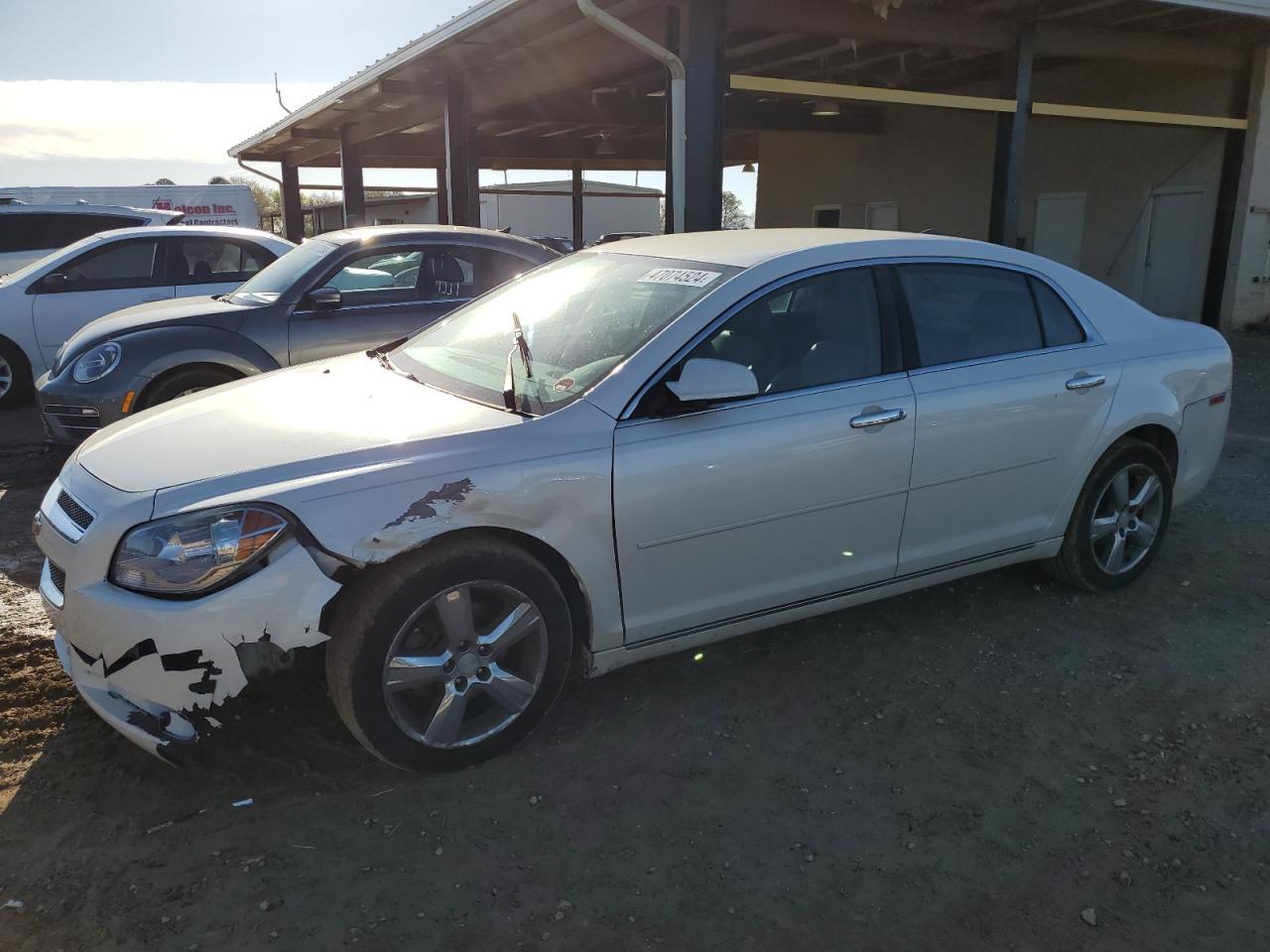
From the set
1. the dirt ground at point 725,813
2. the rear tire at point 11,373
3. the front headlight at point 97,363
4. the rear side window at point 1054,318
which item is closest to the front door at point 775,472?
the dirt ground at point 725,813

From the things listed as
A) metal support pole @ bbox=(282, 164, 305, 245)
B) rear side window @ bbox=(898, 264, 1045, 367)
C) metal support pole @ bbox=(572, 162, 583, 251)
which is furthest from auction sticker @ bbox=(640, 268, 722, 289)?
metal support pole @ bbox=(572, 162, 583, 251)

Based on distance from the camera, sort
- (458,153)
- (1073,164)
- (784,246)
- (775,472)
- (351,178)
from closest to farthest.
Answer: (775,472)
(784,246)
(458,153)
(1073,164)
(351,178)

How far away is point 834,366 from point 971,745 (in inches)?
54.4

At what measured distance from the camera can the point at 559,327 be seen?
141 inches

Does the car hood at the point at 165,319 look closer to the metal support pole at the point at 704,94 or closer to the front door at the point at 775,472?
the metal support pole at the point at 704,94

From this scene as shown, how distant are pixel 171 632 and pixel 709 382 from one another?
170 cm

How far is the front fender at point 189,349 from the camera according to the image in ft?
19.9

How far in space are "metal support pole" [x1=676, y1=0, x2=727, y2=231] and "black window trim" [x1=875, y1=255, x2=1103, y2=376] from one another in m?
4.79

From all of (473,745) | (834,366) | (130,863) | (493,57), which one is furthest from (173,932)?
(493,57)

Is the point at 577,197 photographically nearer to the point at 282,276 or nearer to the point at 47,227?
the point at 47,227

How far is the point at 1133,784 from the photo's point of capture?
118 inches

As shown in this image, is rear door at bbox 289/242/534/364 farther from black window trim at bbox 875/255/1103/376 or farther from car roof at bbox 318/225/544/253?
black window trim at bbox 875/255/1103/376

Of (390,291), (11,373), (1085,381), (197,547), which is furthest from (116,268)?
(1085,381)

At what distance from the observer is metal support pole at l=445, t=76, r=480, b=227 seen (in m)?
12.7
